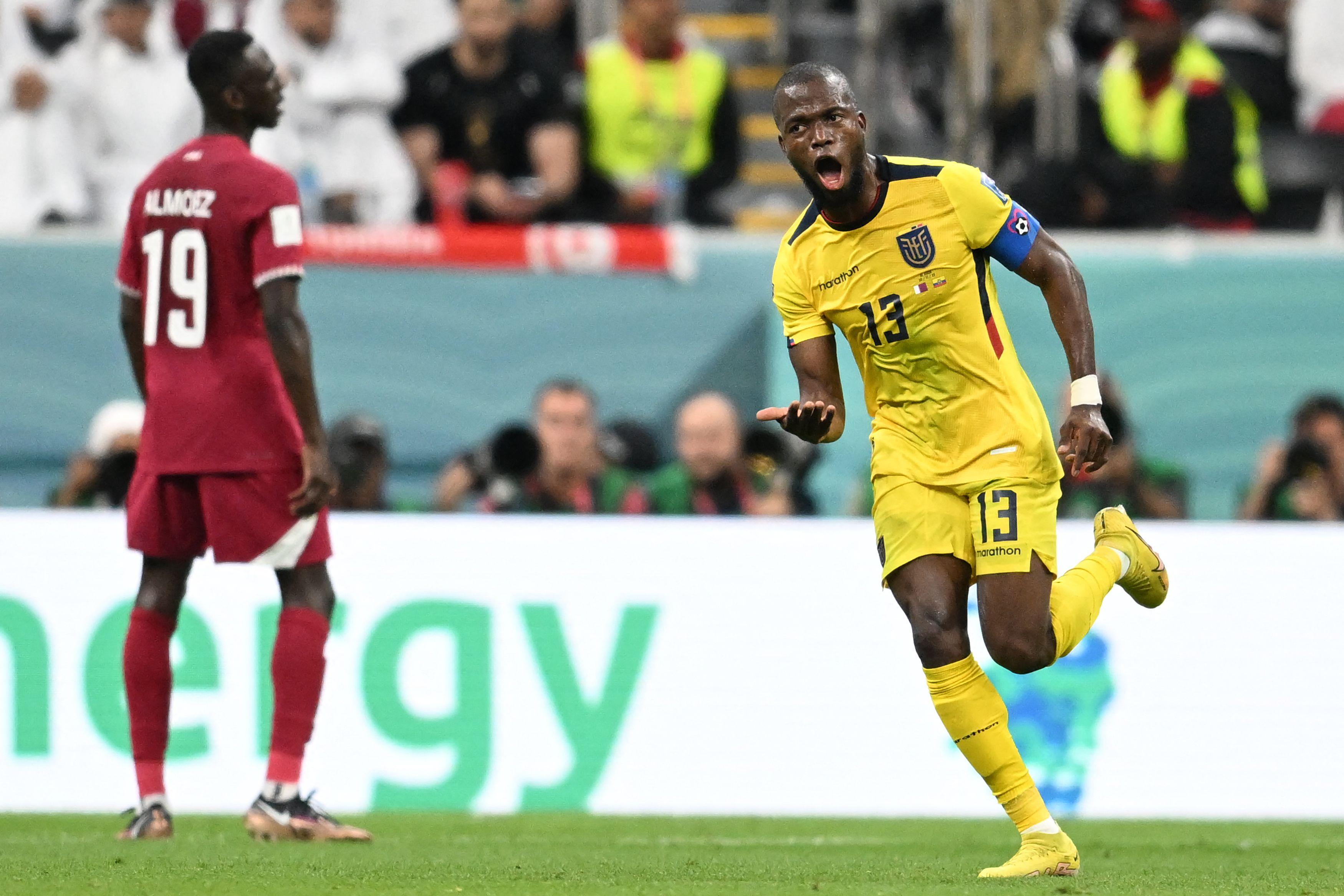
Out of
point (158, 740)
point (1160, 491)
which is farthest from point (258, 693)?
point (1160, 491)

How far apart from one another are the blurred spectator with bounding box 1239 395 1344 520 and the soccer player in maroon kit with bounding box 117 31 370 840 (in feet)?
17.7

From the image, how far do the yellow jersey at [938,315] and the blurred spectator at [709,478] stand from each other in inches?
152

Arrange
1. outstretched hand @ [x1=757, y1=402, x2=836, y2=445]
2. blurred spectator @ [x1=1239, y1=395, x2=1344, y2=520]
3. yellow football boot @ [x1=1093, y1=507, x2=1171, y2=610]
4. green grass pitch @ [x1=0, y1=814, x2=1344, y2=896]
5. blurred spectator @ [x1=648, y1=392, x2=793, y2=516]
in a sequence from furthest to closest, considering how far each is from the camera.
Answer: blurred spectator @ [x1=1239, y1=395, x2=1344, y2=520] → blurred spectator @ [x1=648, y1=392, x2=793, y2=516] → yellow football boot @ [x1=1093, y1=507, x2=1171, y2=610] → outstretched hand @ [x1=757, y1=402, x2=836, y2=445] → green grass pitch @ [x1=0, y1=814, x2=1344, y2=896]

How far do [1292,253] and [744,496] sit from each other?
3739 millimetres

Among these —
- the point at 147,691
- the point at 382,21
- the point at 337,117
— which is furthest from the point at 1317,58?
the point at 147,691

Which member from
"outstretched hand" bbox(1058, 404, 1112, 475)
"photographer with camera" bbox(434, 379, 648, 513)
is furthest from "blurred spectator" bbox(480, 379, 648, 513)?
"outstretched hand" bbox(1058, 404, 1112, 475)

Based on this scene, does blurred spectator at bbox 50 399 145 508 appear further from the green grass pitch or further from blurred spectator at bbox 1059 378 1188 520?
blurred spectator at bbox 1059 378 1188 520

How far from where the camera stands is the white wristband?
18.0ft

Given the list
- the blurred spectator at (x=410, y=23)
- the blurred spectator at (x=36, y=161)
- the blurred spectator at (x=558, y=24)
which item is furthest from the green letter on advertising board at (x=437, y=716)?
the blurred spectator at (x=558, y=24)

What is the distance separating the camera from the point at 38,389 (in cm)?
1093

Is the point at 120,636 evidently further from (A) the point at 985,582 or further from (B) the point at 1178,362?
(B) the point at 1178,362

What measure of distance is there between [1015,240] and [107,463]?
→ 478 cm

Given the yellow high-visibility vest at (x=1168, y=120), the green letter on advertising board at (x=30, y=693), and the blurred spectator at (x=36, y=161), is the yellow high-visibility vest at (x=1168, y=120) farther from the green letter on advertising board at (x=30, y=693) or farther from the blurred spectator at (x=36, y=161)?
the green letter on advertising board at (x=30, y=693)

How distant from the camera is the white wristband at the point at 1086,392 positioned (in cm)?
548
